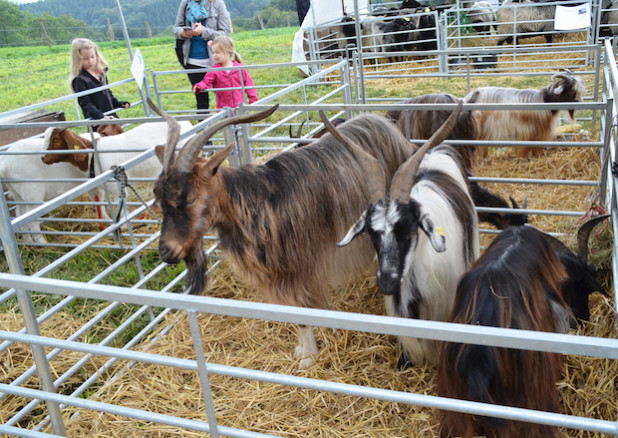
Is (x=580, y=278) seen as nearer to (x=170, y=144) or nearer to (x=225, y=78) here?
(x=170, y=144)

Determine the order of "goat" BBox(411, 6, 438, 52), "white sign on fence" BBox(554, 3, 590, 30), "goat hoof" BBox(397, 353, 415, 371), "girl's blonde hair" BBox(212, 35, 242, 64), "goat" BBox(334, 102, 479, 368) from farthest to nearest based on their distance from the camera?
"goat" BBox(411, 6, 438, 52)
"white sign on fence" BBox(554, 3, 590, 30)
"girl's blonde hair" BBox(212, 35, 242, 64)
"goat hoof" BBox(397, 353, 415, 371)
"goat" BBox(334, 102, 479, 368)

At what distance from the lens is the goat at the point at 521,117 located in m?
6.95

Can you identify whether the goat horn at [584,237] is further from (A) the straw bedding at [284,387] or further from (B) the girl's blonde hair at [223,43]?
(B) the girl's blonde hair at [223,43]

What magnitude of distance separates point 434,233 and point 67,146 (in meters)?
4.53

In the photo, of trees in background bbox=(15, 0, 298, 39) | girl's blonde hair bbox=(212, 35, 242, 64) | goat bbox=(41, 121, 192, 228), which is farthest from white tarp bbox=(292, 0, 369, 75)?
goat bbox=(41, 121, 192, 228)

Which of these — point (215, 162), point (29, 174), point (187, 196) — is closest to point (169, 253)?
point (187, 196)

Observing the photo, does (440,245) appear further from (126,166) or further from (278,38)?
(278,38)

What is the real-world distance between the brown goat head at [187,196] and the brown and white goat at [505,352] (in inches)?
59.1

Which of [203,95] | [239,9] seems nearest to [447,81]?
[203,95]

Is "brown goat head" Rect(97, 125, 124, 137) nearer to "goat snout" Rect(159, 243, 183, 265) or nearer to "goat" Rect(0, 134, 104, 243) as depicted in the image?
"goat" Rect(0, 134, 104, 243)

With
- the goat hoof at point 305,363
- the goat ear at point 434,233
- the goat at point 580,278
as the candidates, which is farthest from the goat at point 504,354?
the goat hoof at point 305,363

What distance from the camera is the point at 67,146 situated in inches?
227

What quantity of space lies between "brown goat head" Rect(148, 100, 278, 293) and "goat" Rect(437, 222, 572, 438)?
150 cm

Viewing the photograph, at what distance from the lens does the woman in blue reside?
7492mm
